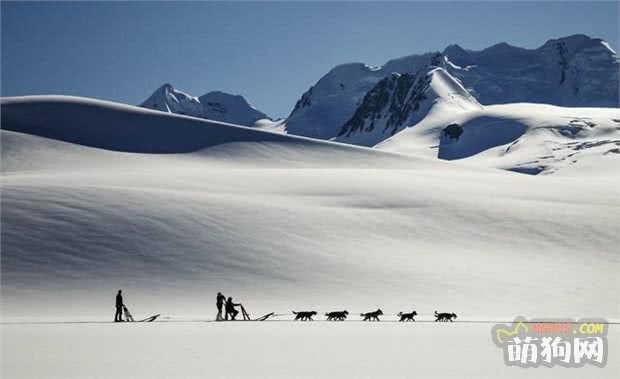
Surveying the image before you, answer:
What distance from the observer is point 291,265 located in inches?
1433

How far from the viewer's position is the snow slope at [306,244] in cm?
3200

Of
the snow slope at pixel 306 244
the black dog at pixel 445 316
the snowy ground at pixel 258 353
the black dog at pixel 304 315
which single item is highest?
the snow slope at pixel 306 244

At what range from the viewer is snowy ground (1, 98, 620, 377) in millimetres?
16375

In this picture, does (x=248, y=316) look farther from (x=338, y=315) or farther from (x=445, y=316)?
(x=445, y=316)

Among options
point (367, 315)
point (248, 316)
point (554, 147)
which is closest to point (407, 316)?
point (367, 315)

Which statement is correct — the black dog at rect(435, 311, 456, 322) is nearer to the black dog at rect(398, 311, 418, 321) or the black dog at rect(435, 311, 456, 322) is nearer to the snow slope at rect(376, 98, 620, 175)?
the black dog at rect(398, 311, 418, 321)

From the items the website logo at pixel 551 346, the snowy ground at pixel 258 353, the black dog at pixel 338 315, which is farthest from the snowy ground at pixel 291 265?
the black dog at pixel 338 315

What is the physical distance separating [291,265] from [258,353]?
65.1ft

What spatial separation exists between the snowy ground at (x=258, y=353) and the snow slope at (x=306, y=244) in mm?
6869

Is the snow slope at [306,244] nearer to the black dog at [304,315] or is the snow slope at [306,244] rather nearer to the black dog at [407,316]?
the black dog at [304,315]

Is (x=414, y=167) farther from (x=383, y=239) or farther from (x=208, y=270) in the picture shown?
(x=208, y=270)

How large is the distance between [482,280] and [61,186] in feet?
89.1

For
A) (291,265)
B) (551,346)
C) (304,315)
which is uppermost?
(291,265)

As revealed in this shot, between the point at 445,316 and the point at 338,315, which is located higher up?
the point at 445,316
